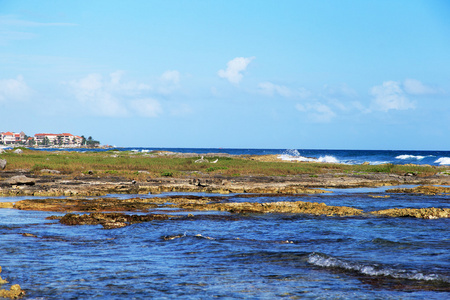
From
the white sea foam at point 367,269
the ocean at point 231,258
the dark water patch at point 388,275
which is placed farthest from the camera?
the white sea foam at point 367,269

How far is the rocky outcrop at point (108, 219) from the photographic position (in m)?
19.6

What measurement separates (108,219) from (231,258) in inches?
333

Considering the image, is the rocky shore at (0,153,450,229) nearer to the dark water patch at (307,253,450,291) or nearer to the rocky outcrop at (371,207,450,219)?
the rocky outcrop at (371,207,450,219)

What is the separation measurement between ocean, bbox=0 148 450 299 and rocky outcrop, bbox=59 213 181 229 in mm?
580

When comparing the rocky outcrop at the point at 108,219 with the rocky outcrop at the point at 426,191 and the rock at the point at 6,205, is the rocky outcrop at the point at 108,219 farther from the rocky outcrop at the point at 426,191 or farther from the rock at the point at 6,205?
the rocky outcrop at the point at 426,191

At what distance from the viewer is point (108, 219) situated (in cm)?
2042

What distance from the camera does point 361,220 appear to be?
21.5 m

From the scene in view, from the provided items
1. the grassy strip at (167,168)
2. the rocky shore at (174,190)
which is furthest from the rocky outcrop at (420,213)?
the grassy strip at (167,168)

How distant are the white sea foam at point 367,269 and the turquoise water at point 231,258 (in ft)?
0.08

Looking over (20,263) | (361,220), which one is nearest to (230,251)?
(20,263)

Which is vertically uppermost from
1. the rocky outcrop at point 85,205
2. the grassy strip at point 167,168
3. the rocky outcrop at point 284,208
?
the grassy strip at point 167,168

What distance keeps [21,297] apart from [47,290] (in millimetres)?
687

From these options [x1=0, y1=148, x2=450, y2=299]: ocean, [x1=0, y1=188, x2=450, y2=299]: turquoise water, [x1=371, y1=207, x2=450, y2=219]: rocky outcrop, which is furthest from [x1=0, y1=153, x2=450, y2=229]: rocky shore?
[x1=0, y1=188, x2=450, y2=299]: turquoise water

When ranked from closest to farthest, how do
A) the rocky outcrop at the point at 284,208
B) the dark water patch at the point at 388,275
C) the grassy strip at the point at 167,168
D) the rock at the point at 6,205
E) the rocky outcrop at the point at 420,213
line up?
1. the dark water patch at the point at 388,275
2. the rocky outcrop at the point at 420,213
3. the rocky outcrop at the point at 284,208
4. the rock at the point at 6,205
5. the grassy strip at the point at 167,168
